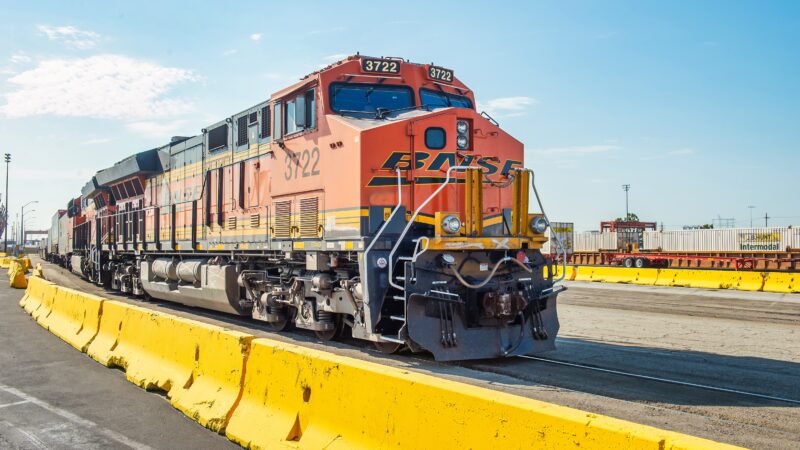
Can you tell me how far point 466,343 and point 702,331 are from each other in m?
6.45

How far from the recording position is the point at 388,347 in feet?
29.5

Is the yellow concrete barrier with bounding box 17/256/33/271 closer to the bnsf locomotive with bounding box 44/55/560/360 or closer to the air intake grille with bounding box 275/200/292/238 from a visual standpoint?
the bnsf locomotive with bounding box 44/55/560/360

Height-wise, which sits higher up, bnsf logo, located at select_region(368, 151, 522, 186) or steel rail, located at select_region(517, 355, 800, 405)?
bnsf logo, located at select_region(368, 151, 522, 186)

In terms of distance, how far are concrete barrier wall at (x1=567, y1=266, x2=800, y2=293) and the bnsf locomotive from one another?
16.2 metres

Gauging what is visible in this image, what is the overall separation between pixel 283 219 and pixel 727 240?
38536 mm

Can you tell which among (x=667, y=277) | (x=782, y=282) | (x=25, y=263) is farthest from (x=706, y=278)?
(x=25, y=263)

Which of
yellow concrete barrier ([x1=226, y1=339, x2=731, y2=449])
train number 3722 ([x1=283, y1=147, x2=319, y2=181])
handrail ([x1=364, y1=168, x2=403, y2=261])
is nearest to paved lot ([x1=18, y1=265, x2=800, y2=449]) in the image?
yellow concrete barrier ([x1=226, y1=339, x2=731, y2=449])

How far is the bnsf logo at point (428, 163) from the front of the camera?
870cm

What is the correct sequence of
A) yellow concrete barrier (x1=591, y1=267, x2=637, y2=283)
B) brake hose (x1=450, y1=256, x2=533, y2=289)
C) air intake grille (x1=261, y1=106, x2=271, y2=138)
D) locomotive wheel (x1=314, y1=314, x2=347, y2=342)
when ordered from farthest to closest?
yellow concrete barrier (x1=591, y1=267, x2=637, y2=283), air intake grille (x1=261, y1=106, x2=271, y2=138), locomotive wheel (x1=314, y1=314, x2=347, y2=342), brake hose (x1=450, y1=256, x2=533, y2=289)

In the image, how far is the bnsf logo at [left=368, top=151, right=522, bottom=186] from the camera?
28.5ft

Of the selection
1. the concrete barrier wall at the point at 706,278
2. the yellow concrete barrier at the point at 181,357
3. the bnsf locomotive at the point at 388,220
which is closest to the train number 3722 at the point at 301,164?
the bnsf locomotive at the point at 388,220

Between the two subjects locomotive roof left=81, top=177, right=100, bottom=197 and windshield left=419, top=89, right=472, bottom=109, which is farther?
locomotive roof left=81, top=177, right=100, bottom=197

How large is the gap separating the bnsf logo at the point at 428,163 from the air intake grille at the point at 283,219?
227 cm

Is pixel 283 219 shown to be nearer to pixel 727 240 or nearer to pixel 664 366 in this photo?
pixel 664 366
